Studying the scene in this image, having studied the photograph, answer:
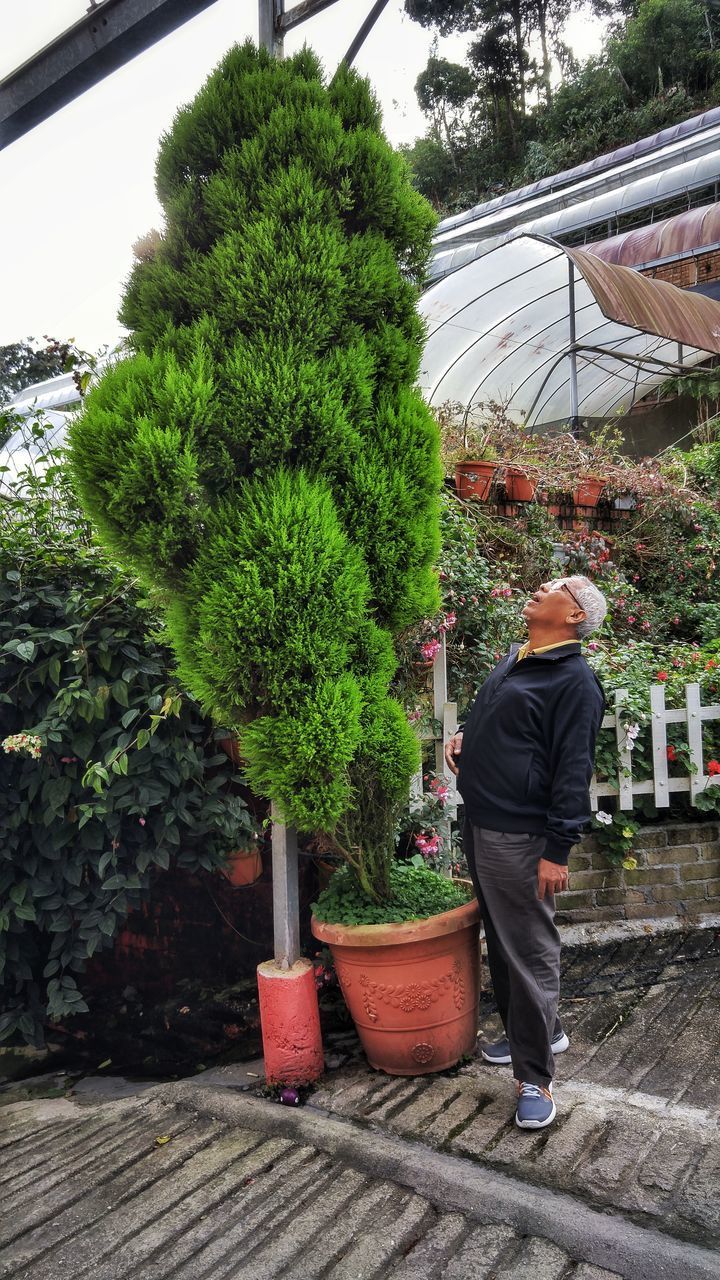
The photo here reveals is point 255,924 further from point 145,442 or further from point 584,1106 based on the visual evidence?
point 145,442

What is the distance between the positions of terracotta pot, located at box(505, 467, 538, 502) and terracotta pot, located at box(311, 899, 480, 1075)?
11.7 ft

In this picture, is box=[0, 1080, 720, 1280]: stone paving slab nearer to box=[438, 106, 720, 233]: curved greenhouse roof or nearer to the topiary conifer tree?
the topiary conifer tree

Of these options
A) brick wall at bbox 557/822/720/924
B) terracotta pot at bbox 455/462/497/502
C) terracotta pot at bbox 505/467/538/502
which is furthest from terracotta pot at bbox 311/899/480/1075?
terracotta pot at bbox 505/467/538/502

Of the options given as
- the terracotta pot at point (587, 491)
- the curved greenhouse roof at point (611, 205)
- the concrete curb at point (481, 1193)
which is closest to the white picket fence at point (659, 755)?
the concrete curb at point (481, 1193)

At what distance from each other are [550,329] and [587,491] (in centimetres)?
577

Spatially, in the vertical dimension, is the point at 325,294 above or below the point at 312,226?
below

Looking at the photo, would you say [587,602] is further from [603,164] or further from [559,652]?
[603,164]

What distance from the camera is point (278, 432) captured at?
7.93 ft

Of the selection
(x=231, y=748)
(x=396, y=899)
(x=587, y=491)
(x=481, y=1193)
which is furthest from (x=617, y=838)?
(x=587, y=491)

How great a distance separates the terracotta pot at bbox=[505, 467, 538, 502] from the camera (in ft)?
18.7

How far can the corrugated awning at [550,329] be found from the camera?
836cm

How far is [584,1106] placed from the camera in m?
2.49

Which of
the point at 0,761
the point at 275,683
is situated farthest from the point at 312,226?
the point at 0,761

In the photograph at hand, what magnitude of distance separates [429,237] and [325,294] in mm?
526
